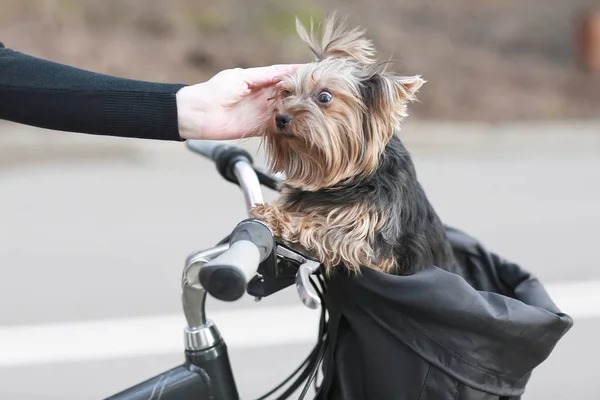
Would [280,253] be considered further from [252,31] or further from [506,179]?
[252,31]

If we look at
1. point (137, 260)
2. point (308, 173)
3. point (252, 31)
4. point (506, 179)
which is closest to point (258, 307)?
point (137, 260)

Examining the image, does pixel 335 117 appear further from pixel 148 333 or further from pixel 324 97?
pixel 148 333

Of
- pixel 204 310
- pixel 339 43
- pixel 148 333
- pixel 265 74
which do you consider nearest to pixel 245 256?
pixel 204 310

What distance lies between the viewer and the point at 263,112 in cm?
189

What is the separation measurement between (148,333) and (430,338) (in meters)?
2.64

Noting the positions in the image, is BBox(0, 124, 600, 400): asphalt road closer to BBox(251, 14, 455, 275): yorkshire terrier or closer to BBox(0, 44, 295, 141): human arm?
BBox(251, 14, 455, 275): yorkshire terrier

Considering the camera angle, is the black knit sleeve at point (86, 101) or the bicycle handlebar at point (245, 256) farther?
the black knit sleeve at point (86, 101)

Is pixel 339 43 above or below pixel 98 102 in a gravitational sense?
above

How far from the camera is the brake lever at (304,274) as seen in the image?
57.2 inches

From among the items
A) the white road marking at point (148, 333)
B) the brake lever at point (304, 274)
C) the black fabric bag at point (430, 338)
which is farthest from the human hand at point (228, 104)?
the white road marking at point (148, 333)

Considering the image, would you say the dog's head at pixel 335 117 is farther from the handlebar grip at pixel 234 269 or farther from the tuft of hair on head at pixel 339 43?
the handlebar grip at pixel 234 269

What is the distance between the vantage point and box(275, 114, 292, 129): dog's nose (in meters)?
1.84

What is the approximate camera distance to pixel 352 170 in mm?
1848

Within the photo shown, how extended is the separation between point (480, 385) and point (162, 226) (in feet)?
14.7
